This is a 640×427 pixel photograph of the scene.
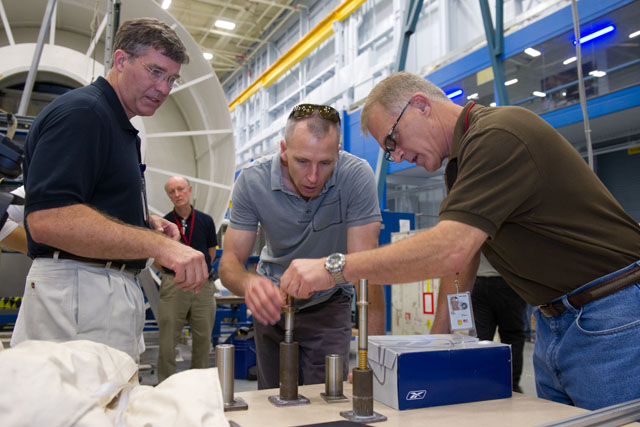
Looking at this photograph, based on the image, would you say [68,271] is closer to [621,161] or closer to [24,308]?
[24,308]

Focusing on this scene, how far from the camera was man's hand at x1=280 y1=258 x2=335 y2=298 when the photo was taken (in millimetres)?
1270

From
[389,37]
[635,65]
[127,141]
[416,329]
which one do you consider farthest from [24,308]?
[389,37]

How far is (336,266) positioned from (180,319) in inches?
125

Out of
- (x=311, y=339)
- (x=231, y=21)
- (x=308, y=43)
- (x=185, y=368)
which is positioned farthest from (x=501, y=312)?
(x=231, y=21)

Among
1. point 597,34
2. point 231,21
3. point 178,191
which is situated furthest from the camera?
point 231,21

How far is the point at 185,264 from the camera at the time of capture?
1.34 metres

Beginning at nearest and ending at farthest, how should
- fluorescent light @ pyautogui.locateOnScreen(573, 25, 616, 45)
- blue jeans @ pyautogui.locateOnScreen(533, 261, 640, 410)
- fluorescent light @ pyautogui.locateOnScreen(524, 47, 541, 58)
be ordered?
blue jeans @ pyautogui.locateOnScreen(533, 261, 640, 410) < fluorescent light @ pyautogui.locateOnScreen(573, 25, 616, 45) < fluorescent light @ pyautogui.locateOnScreen(524, 47, 541, 58)

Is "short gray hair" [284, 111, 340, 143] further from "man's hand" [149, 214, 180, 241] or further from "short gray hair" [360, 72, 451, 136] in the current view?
"man's hand" [149, 214, 180, 241]

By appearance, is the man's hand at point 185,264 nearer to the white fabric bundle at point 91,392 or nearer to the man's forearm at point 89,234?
the man's forearm at point 89,234

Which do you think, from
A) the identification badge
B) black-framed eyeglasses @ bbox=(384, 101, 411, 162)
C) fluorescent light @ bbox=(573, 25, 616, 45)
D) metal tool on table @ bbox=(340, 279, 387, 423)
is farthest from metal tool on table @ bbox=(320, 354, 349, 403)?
fluorescent light @ bbox=(573, 25, 616, 45)

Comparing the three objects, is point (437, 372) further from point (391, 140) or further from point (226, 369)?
point (391, 140)

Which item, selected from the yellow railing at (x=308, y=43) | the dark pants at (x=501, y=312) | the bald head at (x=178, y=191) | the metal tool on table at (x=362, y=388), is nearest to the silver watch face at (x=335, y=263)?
the metal tool on table at (x=362, y=388)

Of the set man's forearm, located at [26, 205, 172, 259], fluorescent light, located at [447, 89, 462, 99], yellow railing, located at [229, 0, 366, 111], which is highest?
yellow railing, located at [229, 0, 366, 111]

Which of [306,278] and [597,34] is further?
[597,34]
